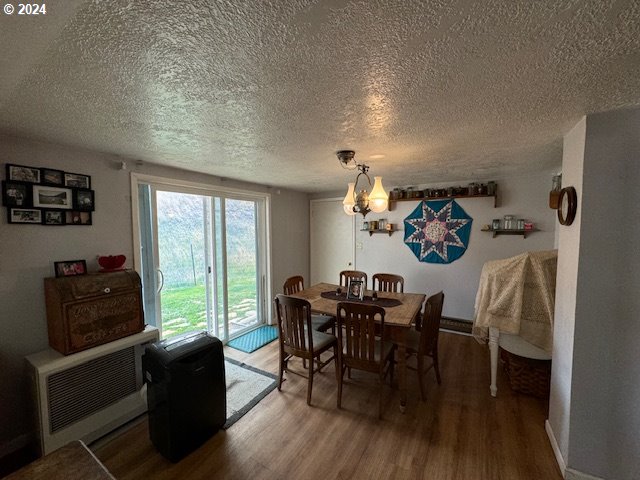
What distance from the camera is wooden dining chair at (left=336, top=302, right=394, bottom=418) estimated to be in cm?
207

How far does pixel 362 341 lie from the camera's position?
84.7 inches

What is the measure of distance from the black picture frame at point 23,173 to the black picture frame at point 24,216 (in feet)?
0.65

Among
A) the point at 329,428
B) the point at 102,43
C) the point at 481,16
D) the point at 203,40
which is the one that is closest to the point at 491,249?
the point at 329,428

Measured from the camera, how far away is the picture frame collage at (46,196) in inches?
68.9

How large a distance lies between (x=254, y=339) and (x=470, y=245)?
323 centimetres

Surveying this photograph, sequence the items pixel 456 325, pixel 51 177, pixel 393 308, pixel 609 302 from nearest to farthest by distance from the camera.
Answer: pixel 609 302 → pixel 51 177 → pixel 393 308 → pixel 456 325

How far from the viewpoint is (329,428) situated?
2045mm

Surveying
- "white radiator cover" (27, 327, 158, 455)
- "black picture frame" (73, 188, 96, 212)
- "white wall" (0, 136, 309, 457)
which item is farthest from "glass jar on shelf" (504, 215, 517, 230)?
"black picture frame" (73, 188, 96, 212)

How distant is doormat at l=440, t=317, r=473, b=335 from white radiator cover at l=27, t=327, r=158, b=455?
3608 millimetres

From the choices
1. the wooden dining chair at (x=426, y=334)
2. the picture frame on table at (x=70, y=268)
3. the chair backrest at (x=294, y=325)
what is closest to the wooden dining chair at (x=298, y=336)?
the chair backrest at (x=294, y=325)

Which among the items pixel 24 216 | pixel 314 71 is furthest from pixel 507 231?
pixel 24 216

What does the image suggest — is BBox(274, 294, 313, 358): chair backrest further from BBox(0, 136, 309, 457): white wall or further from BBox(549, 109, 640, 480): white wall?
BBox(549, 109, 640, 480): white wall

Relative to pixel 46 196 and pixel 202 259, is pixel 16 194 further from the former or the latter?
pixel 202 259

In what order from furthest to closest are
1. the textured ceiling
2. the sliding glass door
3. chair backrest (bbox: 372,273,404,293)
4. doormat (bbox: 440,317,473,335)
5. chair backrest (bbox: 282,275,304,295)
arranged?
doormat (bbox: 440,317,473,335)
chair backrest (bbox: 372,273,404,293)
chair backrest (bbox: 282,275,304,295)
the sliding glass door
the textured ceiling
